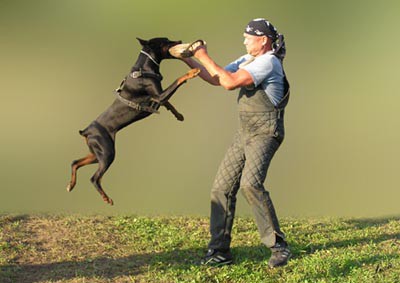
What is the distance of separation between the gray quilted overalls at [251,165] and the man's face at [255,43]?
15.3 inches

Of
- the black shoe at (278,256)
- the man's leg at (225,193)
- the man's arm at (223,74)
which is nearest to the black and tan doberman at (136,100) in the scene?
the man's arm at (223,74)

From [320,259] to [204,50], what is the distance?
2.83 m

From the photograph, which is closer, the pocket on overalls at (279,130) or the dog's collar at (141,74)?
the dog's collar at (141,74)

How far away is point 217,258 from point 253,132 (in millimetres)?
1530

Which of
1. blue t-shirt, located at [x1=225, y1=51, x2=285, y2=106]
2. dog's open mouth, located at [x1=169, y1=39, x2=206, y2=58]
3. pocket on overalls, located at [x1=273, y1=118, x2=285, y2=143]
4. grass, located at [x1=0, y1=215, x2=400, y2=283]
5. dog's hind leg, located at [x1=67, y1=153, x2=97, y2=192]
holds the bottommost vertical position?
grass, located at [x1=0, y1=215, x2=400, y2=283]

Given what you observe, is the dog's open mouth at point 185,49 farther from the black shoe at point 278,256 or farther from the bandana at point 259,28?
the black shoe at point 278,256

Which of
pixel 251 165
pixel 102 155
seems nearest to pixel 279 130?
pixel 251 165

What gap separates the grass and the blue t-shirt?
1947mm

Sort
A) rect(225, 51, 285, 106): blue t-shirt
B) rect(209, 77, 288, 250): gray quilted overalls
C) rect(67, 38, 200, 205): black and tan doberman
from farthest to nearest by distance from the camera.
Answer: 1. rect(209, 77, 288, 250): gray quilted overalls
2. rect(225, 51, 285, 106): blue t-shirt
3. rect(67, 38, 200, 205): black and tan doberman

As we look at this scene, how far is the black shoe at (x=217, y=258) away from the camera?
686 cm

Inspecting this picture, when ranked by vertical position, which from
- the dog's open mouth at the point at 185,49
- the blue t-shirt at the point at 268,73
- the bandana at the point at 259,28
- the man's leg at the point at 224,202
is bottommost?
the man's leg at the point at 224,202

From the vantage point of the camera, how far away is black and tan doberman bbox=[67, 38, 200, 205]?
5816 millimetres

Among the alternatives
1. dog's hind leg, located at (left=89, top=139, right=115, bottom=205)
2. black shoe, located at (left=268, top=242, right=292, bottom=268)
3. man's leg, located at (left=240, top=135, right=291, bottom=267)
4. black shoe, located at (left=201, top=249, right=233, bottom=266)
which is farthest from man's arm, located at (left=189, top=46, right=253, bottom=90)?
black shoe, located at (left=201, top=249, right=233, bottom=266)

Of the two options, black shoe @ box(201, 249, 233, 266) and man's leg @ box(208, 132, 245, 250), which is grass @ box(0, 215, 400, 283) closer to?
black shoe @ box(201, 249, 233, 266)
